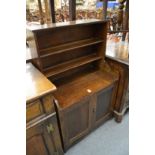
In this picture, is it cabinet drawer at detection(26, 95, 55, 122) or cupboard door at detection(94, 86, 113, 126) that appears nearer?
cabinet drawer at detection(26, 95, 55, 122)

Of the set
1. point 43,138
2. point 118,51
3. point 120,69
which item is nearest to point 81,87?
point 120,69

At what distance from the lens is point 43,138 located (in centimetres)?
118

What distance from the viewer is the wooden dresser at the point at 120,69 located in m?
1.58

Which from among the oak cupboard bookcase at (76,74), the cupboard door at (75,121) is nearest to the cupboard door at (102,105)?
the oak cupboard bookcase at (76,74)

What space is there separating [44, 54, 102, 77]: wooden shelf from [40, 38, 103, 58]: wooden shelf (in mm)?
195

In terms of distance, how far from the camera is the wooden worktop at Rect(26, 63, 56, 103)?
0.95 m

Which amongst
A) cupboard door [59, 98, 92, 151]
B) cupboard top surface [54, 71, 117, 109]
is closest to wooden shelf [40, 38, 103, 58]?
cupboard top surface [54, 71, 117, 109]

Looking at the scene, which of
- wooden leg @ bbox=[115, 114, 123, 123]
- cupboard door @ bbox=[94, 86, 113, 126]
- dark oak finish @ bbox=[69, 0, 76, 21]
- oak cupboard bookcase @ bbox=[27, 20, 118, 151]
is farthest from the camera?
wooden leg @ bbox=[115, 114, 123, 123]

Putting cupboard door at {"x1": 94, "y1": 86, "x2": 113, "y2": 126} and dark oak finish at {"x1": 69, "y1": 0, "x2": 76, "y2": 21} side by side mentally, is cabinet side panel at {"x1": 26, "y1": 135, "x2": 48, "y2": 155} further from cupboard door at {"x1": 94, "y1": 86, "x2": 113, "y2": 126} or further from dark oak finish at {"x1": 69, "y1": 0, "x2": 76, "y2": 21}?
dark oak finish at {"x1": 69, "y1": 0, "x2": 76, "y2": 21}

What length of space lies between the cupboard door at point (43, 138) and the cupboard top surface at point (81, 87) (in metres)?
0.21

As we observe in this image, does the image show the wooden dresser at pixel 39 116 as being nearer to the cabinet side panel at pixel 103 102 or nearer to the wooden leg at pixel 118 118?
the cabinet side panel at pixel 103 102
